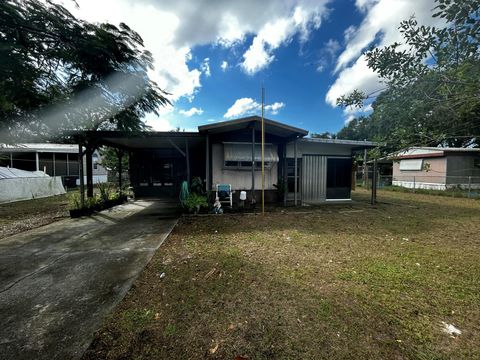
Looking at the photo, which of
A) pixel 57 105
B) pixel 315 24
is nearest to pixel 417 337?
pixel 57 105

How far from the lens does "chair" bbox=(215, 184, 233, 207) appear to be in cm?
812

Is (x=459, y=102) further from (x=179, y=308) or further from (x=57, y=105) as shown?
(x=57, y=105)

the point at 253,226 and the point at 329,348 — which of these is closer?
the point at 329,348

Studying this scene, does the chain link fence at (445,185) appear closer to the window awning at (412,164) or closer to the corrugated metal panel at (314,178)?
the window awning at (412,164)

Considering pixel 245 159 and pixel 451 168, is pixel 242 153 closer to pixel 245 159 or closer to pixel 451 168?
pixel 245 159

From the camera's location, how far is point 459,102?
6.64 feet

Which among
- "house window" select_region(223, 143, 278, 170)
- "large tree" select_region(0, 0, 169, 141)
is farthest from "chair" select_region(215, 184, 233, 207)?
"large tree" select_region(0, 0, 169, 141)

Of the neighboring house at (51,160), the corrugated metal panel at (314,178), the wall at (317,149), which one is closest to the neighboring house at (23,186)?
the neighboring house at (51,160)

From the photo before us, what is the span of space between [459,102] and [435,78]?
0.33 meters

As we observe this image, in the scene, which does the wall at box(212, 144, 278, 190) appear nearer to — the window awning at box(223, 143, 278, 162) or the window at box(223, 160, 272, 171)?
the window at box(223, 160, 272, 171)

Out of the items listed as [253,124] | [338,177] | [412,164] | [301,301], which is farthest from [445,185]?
[301,301]

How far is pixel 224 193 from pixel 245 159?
5.31ft

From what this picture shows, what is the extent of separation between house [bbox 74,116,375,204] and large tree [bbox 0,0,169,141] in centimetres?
198

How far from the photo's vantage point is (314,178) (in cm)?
995
